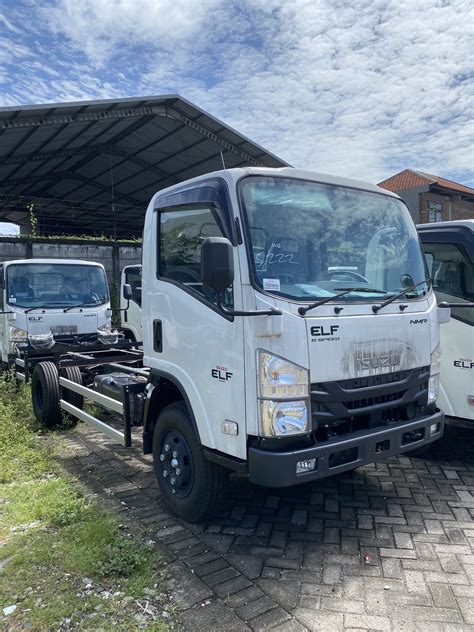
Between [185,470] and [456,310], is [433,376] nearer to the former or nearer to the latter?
[456,310]

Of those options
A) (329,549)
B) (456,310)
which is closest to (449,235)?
(456,310)

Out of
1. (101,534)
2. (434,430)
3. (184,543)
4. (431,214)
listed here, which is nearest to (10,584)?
(101,534)

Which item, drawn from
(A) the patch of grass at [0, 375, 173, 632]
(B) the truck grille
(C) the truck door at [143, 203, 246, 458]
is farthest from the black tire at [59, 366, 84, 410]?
(B) the truck grille

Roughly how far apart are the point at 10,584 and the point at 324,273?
2.85m

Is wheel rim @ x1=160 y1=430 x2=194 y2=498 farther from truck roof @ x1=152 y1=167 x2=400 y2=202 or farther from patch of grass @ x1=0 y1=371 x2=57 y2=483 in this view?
truck roof @ x1=152 y1=167 x2=400 y2=202

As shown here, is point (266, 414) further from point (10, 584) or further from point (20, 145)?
point (20, 145)

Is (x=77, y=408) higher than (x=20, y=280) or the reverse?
the reverse

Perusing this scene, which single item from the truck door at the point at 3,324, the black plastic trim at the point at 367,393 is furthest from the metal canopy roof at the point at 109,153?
the black plastic trim at the point at 367,393

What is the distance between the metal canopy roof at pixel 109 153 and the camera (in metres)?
14.5

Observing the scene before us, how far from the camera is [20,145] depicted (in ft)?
54.7

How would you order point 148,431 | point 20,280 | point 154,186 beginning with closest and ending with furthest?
point 148,431, point 20,280, point 154,186

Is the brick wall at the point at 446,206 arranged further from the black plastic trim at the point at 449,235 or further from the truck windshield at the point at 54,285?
the black plastic trim at the point at 449,235

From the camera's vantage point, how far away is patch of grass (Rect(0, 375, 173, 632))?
2.75 metres

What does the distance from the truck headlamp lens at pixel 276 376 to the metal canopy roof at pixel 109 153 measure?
12.4m
